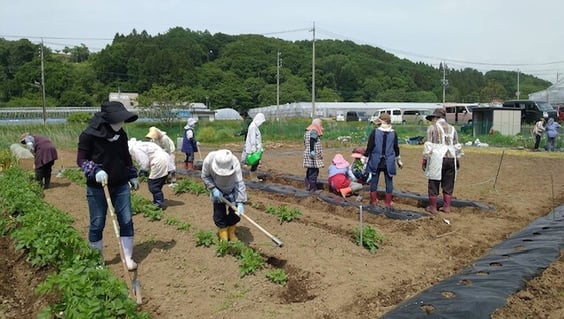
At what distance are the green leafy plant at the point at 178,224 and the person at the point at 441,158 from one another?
139 inches

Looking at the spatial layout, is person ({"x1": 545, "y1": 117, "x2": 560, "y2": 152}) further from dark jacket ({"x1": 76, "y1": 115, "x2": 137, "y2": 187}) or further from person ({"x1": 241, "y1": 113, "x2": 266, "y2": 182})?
dark jacket ({"x1": 76, "y1": 115, "x2": 137, "y2": 187})

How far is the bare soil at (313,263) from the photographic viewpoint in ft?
12.6

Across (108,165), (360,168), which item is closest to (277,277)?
(108,165)

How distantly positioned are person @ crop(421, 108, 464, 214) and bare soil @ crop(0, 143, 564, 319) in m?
0.39

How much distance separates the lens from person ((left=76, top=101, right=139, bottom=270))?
4.42 m

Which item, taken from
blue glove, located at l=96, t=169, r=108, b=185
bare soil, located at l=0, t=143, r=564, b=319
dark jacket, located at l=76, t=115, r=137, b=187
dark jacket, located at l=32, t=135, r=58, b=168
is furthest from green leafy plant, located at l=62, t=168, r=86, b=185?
blue glove, located at l=96, t=169, r=108, b=185

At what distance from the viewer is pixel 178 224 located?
613cm

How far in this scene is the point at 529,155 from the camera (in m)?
16.1

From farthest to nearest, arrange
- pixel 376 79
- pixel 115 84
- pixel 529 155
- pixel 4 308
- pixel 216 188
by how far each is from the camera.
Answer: pixel 376 79
pixel 115 84
pixel 529 155
pixel 216 188
pixel 4 308

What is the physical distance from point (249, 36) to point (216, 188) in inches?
3366

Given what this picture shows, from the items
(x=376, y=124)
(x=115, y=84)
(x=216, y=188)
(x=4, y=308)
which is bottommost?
(x=4, y=308)

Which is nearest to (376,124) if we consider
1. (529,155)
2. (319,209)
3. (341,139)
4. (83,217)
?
(319,209)

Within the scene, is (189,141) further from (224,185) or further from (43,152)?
(224,185)

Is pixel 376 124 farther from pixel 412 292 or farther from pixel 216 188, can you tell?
pixel 412 292
